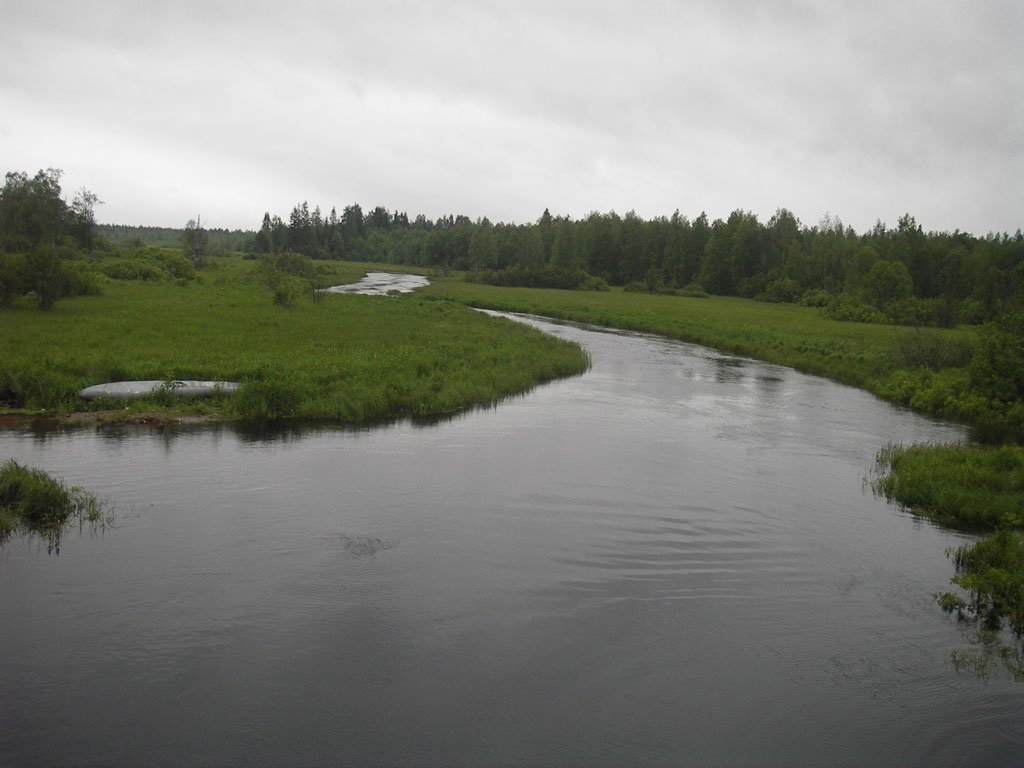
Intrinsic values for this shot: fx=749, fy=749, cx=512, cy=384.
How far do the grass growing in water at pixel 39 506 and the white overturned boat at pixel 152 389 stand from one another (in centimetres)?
766

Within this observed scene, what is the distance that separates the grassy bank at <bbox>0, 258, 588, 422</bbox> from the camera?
917 inches

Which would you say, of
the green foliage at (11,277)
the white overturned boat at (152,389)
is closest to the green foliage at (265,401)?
the white overturned boat at (152,389)

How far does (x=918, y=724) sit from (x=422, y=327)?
36.2 meters

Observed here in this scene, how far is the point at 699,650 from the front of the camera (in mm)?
10781

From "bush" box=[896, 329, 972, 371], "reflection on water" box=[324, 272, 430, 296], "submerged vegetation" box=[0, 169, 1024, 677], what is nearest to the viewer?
"submerged vegetation" box=[0, 169, 1024, 677]

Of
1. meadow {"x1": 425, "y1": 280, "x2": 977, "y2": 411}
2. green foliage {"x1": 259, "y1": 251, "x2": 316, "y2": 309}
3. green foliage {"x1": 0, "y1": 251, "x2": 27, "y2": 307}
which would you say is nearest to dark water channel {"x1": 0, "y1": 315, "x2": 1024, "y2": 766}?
meadow {"x1": 425, "y1": 280, "x2": 977, "y2": 411}

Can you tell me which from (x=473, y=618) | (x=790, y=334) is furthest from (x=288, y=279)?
(x=473, y=618)

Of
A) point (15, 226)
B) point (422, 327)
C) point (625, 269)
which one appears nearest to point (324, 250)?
point (625, 269)

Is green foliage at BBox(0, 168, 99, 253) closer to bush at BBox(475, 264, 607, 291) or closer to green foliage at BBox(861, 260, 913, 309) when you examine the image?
bush at BBox(475, 264, 607, 291)

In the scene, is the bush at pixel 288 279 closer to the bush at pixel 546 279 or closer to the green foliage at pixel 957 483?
the green foliage at pixel 957 483

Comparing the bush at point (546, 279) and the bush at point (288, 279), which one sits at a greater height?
the bush at point (546, 279)

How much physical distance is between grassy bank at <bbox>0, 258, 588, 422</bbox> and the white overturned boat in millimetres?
347

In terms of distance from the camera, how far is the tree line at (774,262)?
75938mm

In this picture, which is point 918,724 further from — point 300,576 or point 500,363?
point 500,363
